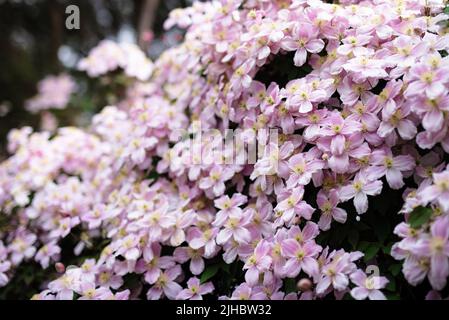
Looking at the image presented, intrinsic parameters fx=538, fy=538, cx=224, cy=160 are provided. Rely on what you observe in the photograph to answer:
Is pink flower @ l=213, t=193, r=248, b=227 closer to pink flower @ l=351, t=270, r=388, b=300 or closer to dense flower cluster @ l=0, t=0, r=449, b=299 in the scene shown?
dense flower cluster @ l=0, t=0, r=449, b=299

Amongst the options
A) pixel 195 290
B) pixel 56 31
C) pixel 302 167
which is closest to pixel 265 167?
pixel 302 167

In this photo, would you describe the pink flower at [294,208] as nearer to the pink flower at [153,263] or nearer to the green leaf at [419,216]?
the green leaf at [419,216]

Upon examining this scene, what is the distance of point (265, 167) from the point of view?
1.17 meters

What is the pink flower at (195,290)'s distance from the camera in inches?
47.3

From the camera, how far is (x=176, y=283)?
4.14ft

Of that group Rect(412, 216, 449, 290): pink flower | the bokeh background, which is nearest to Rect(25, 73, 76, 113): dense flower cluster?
the bokeh background

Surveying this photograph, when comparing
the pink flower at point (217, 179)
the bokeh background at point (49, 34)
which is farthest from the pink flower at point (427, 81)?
the bokeh background at point (49, 34)

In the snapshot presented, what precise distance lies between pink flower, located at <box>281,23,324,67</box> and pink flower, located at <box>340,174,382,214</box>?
0.32m

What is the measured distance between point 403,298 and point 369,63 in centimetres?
47

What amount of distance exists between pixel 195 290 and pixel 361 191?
1.43ft

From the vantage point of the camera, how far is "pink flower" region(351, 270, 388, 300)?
0.96 m

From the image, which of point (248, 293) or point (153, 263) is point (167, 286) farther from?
point (248, 293)
